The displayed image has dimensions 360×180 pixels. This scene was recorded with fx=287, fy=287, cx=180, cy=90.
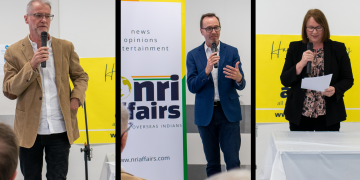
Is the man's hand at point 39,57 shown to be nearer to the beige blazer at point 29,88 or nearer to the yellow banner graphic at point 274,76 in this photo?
the beige blazer at point 29,88

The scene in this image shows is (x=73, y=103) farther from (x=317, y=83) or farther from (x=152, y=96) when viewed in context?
(x=317, y=83)

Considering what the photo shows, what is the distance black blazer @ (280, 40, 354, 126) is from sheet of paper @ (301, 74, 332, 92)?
9 cm

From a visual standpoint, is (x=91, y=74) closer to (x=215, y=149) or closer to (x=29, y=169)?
(x=29, y=169)

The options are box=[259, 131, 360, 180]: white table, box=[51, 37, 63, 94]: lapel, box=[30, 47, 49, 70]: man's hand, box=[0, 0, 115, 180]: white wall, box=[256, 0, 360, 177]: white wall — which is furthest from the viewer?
box=[256, 0, 360, 177]: white wall

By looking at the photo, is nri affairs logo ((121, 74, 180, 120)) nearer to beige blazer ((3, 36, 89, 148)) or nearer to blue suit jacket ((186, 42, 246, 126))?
blue suit jacket ((186, 42, 246, 126))

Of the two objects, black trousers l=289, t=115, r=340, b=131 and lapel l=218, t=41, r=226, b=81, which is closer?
lapel l=218, t=41, r=226, b=81

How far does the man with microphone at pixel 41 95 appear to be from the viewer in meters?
1.87

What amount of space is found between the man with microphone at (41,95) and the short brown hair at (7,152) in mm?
1052

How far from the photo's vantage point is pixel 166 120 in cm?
202

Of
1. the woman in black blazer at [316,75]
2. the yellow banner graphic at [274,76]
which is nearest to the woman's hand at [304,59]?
the woman in black blazer at [316,75]

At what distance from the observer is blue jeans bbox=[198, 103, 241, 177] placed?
208 cm

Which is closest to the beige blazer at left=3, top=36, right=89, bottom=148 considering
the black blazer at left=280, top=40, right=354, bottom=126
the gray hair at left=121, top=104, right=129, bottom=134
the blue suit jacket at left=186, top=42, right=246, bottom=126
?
the gray hair at left=121, top=104, right=129, bottom=134

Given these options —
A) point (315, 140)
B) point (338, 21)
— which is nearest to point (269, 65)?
point (338, 21)

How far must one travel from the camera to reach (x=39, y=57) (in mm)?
1845
